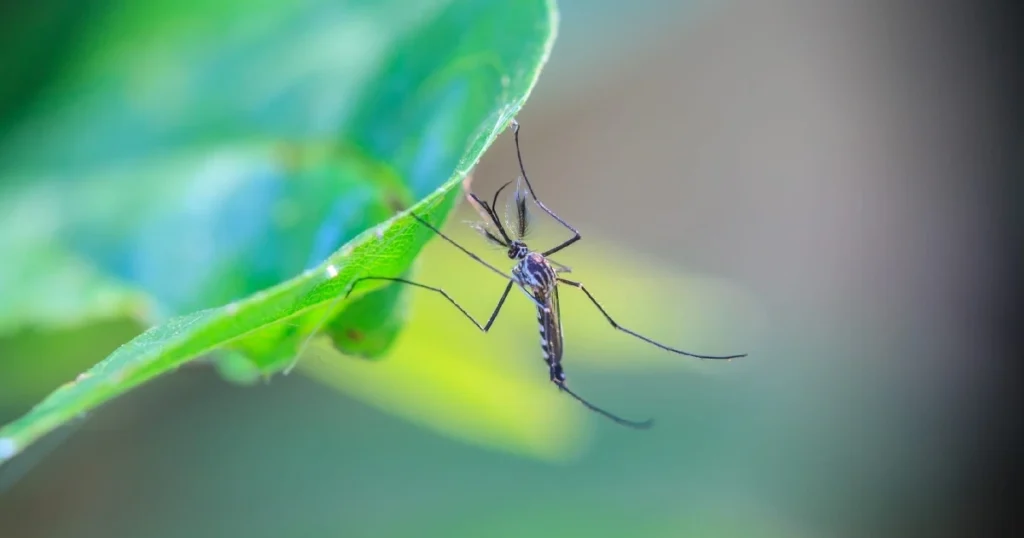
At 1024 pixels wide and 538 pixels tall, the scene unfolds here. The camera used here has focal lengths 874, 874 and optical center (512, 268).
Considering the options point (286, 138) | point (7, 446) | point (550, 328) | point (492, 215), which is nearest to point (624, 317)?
point (550, 328)

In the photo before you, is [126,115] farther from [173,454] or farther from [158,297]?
[173,454]

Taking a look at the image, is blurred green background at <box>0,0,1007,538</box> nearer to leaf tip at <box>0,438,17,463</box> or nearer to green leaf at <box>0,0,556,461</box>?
green leaf at <box>0,0,556,461</box>

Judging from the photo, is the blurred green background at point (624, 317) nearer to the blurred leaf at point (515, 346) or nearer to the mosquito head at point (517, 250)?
the blurred leaf at point (515, 346)

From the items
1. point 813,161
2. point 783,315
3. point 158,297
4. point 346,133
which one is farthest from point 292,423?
point 813,161

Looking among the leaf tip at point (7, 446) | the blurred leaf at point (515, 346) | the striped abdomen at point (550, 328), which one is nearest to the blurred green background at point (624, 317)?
the blurred leaf at point (515, 346)

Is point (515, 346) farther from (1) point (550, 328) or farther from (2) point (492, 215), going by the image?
(2) point (492, 215)
